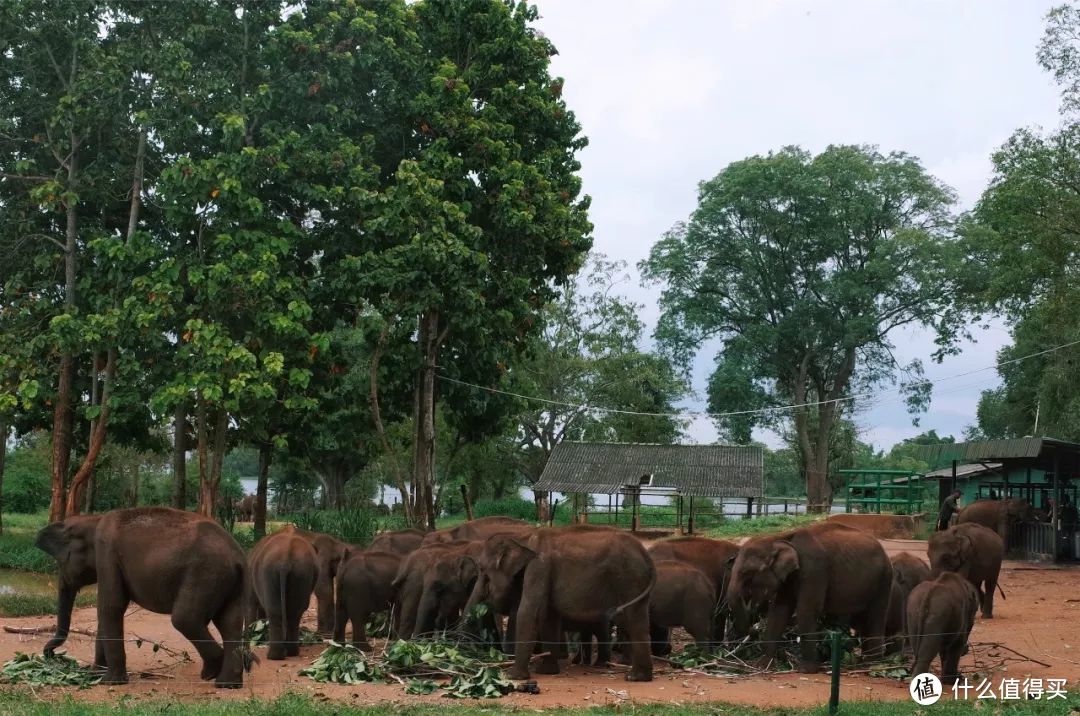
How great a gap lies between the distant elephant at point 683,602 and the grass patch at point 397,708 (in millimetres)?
2293

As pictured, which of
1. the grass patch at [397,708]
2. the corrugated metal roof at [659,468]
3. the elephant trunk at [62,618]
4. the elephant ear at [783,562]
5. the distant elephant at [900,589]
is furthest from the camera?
the corrugated metal roof at [659,468]

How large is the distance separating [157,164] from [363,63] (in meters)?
5.20

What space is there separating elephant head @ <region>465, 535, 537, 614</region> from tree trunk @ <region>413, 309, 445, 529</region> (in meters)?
15.3

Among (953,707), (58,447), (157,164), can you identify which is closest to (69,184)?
(157,164)

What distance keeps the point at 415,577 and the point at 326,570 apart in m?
1.62

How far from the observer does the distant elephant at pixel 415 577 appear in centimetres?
1214

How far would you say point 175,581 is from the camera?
10148 mm

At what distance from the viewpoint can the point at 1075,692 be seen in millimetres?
10258

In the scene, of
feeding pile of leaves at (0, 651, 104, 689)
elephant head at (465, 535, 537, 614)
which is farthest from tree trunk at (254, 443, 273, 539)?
elephant head at (465, 535, 537, 614)

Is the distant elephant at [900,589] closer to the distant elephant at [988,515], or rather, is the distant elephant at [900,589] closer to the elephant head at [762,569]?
the elephant head at [762,569]

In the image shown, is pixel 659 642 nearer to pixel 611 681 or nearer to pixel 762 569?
pixel 611 681

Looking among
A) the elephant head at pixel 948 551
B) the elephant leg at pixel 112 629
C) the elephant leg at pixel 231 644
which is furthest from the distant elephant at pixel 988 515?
the elephant leg at pixel 112 629

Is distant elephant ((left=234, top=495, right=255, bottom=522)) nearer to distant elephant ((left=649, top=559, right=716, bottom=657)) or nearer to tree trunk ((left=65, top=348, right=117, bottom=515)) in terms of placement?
tree trunk ((left=65, top=348, right=117, bottom=515))

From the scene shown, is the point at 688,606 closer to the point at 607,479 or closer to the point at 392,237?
the point at 392,237
